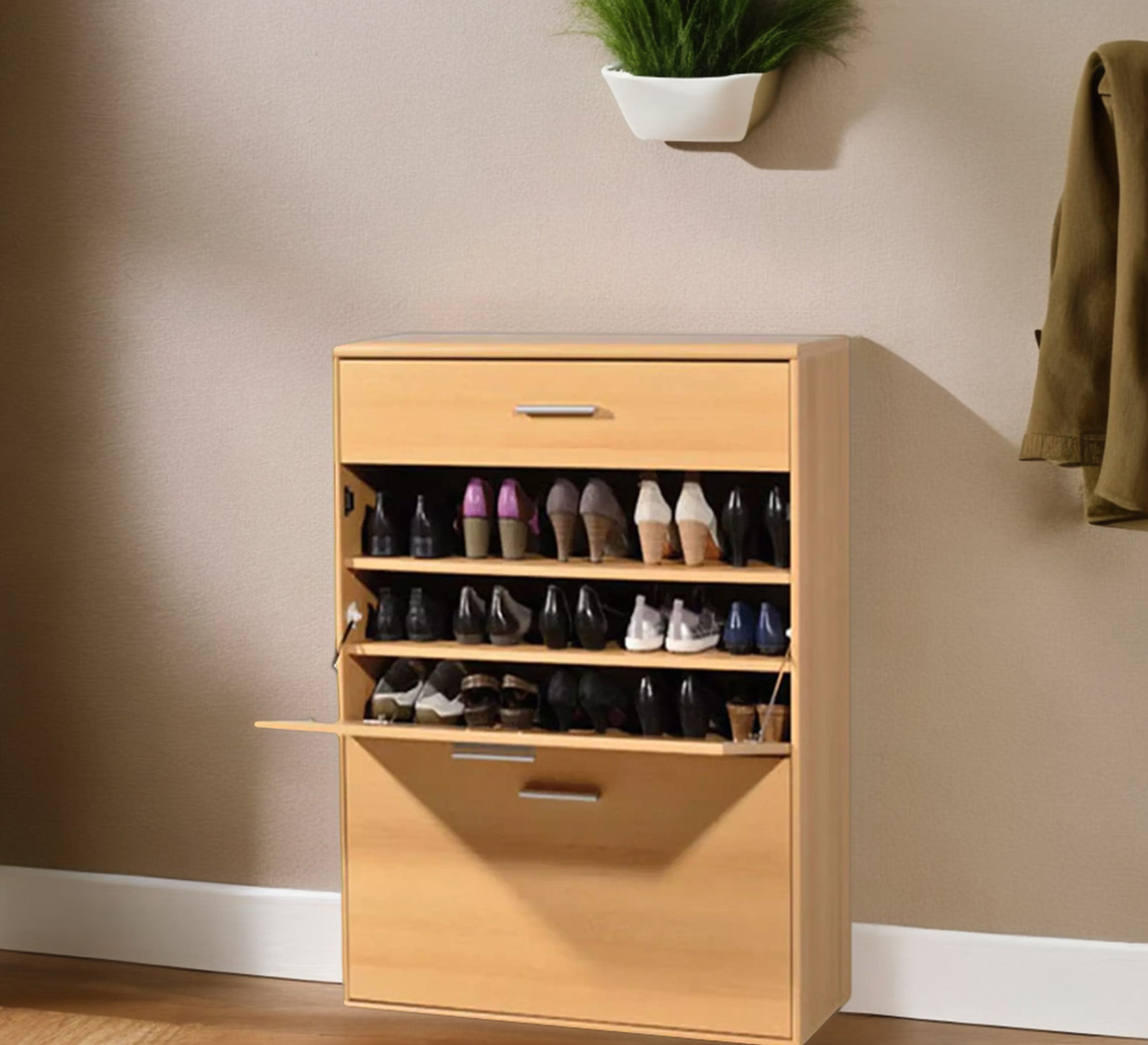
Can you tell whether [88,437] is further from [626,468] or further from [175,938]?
[626,468]

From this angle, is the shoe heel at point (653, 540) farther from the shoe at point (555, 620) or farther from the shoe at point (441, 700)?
the shoe at point (441, 700)

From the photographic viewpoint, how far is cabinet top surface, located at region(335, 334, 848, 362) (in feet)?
7.47

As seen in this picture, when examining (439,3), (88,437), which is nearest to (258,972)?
(88,437)

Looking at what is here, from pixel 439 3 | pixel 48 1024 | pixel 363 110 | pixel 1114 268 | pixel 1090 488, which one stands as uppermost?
pixel 439 3

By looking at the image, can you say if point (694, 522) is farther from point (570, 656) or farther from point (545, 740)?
point (545, 740)

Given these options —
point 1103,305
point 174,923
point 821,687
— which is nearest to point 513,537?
point 821,687

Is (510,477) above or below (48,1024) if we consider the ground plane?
above

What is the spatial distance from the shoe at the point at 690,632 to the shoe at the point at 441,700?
13.4 inches

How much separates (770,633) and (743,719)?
0.47ft

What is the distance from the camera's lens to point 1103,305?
7.53 feet

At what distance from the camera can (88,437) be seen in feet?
9.85

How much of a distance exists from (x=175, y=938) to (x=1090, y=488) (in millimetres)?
1870

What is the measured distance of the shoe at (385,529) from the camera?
2463 mm

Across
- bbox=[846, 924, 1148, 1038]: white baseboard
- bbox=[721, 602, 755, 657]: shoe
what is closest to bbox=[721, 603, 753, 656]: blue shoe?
bbox=[721, 602, 755, 657]: shoe
